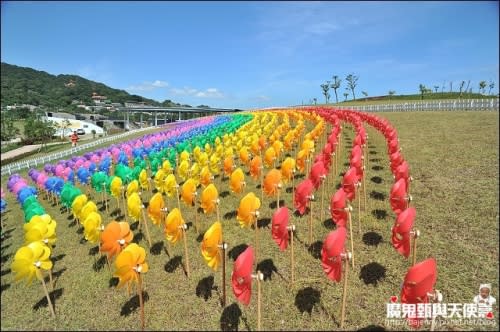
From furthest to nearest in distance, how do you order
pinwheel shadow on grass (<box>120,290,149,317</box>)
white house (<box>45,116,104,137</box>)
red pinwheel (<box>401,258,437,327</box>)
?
white house (<box>45,116,104,137</box>) < pinwheel shadow on grass (<box>120,290,149,317</box>) < red pinwheel (<box>401,258,437,327</box>)

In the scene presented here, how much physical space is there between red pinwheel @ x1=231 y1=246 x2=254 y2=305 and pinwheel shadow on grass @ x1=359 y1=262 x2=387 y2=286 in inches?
109

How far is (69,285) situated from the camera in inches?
286

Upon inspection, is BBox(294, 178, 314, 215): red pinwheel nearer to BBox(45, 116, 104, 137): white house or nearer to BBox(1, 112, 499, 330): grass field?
BBox(1, 112, 499, 330): grass field

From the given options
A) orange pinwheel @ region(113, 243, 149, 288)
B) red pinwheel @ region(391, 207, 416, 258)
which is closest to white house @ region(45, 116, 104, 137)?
orange pinwheel @ region(113, 243, 149, 288)

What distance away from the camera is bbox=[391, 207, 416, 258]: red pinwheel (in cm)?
540

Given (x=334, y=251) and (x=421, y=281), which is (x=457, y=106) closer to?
(x=334, y=251)

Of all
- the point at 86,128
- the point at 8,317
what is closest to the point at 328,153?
the point at 8,317

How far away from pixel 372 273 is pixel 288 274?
173cm

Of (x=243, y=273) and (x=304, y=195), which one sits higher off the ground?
(x=304, y=195)

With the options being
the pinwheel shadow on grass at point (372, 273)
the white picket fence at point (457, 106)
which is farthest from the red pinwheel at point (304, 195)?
the white picket fence at point (457, 106)

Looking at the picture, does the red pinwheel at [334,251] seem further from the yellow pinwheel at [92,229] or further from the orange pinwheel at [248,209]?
the yellow pinwheel at [92,229]

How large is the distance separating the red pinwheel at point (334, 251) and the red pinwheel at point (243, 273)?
1.33m

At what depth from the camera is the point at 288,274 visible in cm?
665

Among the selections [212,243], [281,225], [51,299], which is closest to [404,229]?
[281,225]
